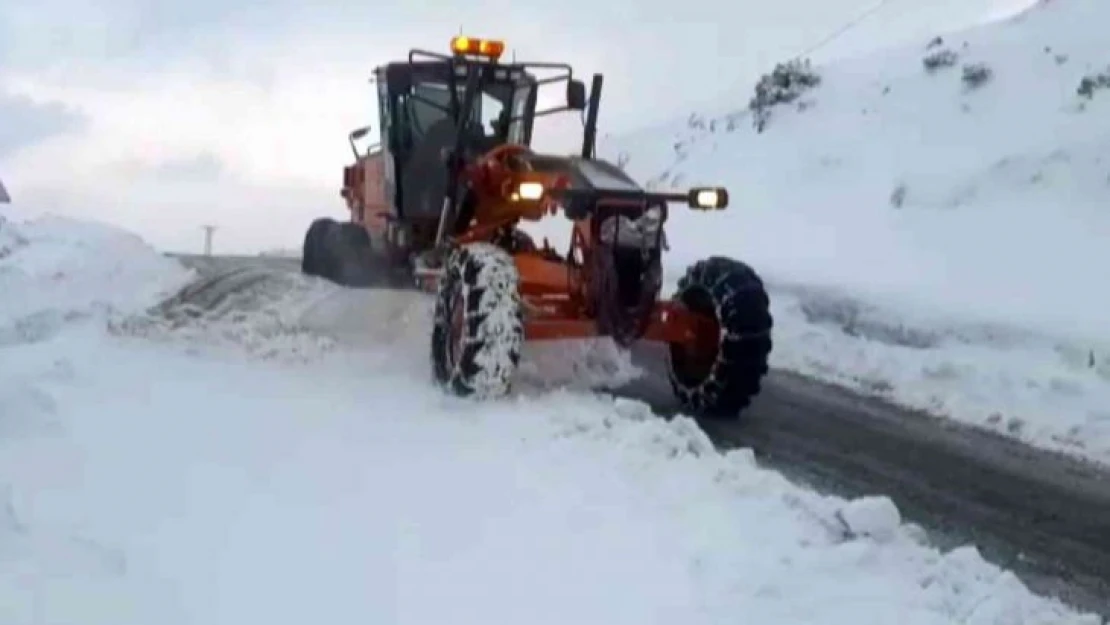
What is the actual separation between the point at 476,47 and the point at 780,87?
47.7ft

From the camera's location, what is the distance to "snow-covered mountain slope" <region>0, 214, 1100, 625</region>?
16.3 ft

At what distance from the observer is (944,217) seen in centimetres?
1709

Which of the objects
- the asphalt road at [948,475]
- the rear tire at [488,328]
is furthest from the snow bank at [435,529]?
the asphalt road at [948,475]

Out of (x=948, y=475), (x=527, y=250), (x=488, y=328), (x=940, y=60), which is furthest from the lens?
(x=940, y=60)

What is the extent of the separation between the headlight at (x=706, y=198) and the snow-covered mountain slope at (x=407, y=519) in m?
1.45

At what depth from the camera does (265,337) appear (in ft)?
35.9

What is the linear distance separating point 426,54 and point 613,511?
6052mm

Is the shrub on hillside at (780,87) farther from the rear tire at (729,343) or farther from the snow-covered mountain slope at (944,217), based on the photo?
the rear tire at (729,343)

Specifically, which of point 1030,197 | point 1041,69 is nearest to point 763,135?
point 1041,69

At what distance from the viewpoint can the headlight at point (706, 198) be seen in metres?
9.04

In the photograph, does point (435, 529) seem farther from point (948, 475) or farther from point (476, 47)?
point (476, 47)

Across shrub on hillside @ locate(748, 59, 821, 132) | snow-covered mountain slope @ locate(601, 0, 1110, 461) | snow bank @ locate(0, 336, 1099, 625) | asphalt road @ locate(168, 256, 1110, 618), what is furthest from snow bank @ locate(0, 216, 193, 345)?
shrub on hillside @ locate(748, 59, 821, 132)

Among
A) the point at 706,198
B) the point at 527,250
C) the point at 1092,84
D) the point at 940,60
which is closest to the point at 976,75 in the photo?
the point at 940,60

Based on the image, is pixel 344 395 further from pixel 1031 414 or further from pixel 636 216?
pixel 1031 414
